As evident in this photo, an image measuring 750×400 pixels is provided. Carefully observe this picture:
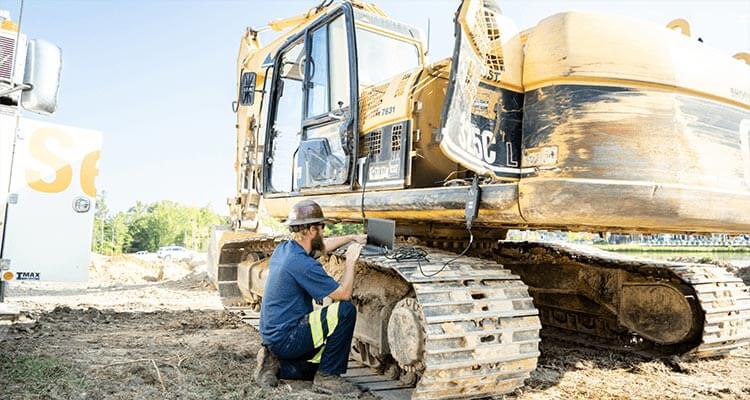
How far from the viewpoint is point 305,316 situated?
408cm

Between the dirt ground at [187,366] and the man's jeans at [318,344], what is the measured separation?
0.46 ft

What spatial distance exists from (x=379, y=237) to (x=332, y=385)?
40.1 inches

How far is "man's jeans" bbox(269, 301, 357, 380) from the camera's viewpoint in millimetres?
4023

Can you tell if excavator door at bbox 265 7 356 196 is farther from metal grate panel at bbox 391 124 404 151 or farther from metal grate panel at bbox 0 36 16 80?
metal grate panel at bbox 0 36 16 80

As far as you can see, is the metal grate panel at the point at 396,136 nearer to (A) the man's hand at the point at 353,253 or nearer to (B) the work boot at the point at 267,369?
(A) the man's hand at the point at 353,253

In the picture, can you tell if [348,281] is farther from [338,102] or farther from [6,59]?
[6,59]

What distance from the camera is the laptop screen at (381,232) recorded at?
4066mm

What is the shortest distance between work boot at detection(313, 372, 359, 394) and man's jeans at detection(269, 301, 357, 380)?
0.16 ft

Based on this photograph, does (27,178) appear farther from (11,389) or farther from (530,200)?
(530,200)

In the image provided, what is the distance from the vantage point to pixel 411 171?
4195 mm

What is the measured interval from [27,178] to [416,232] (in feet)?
12.0

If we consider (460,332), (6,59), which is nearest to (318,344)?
(460,332)

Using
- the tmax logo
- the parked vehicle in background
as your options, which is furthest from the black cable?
the parked vehicle in background

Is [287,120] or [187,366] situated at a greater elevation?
[287,120]
